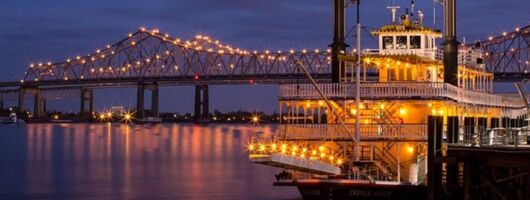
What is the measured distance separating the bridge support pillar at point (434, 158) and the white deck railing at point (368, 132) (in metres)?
4.09

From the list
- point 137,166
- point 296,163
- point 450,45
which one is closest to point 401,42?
point 450,45

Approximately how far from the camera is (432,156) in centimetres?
2303

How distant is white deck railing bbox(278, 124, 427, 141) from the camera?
Result: 27.7 m

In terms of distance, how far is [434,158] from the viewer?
22.7m

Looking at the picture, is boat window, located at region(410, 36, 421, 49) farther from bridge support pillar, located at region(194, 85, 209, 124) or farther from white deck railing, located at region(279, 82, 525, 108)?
bridge support pillar, located at region(194, 85, 209, 124)

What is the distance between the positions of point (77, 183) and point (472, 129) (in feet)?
79.7

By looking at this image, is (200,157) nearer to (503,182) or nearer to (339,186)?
(339,186)

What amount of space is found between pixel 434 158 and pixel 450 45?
857cm

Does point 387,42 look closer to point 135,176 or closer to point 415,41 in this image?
point 415,41

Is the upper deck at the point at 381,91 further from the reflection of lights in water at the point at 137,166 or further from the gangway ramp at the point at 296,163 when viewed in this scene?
the gangway ramp at the point at 296,163

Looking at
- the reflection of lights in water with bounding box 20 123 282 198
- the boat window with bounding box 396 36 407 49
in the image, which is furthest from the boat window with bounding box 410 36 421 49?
the reflection of lights in water with bounding box 20 123 282 198

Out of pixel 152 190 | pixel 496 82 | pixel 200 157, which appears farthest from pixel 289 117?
pixel 496 82

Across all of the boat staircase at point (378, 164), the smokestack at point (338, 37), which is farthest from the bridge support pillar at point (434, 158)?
the smokestack at point (338, 37)

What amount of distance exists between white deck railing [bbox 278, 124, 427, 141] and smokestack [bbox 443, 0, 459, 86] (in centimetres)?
278
